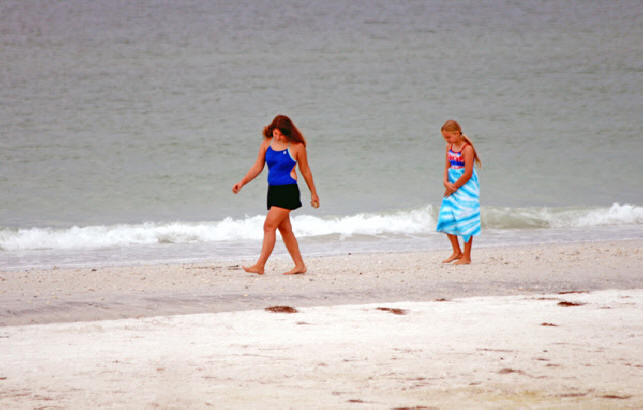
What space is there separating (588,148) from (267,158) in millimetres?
22917

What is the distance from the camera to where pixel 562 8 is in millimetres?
41281

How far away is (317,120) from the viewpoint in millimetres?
31125

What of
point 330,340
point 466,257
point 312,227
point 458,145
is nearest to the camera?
point 330,340

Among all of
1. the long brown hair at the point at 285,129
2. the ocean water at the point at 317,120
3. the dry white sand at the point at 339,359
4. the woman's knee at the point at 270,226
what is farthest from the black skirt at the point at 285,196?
the ocean water at the point at 317,120

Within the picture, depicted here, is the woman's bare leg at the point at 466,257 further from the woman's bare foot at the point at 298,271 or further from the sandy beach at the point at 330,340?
the woman's bare foot at the point at 298,271

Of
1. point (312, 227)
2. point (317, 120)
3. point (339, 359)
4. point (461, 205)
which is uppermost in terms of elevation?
point (317, 120)

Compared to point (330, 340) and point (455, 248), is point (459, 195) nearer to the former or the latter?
point (455, 248)

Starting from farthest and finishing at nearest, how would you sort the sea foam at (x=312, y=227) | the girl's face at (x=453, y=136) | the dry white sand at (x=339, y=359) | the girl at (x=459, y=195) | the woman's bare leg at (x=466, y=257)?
the sea foam at (x=312, y=227), the woman's bare leg at (x=466, y=257), the girl at (x=459, y=195), the girl's face at (x=453, y=136), the dry white sand at (x=339, y=359)

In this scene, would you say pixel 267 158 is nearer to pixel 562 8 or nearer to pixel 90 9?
pixel 90 9

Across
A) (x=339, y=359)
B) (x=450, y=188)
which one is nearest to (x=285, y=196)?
(x=450, y=188)

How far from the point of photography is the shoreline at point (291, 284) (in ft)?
20.3

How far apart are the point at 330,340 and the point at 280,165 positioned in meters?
3.30

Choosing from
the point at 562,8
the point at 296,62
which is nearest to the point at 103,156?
the point at 296,62

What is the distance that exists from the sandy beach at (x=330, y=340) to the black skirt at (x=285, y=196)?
70 cm
